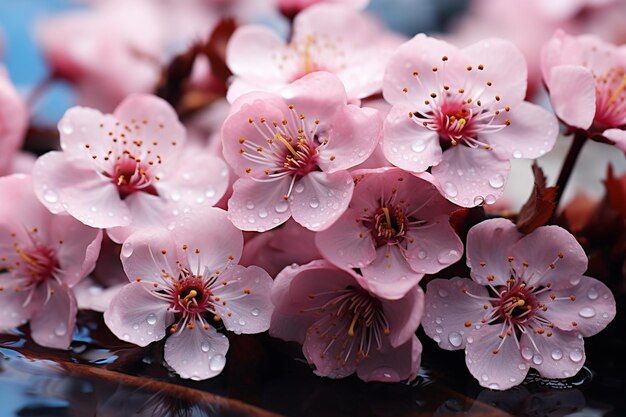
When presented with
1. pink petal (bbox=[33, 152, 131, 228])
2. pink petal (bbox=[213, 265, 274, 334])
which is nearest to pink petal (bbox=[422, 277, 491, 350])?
pink petal (bbox=[213, 265, 274, 334])

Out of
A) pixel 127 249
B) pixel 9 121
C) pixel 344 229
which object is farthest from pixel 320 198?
pixel 9 121

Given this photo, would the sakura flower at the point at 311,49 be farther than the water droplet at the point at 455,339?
Yes

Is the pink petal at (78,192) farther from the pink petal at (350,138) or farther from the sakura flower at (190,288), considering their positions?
the pink petal at (350,138)

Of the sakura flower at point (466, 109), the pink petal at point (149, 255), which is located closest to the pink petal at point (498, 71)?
the sakura flower at point (466, 109)

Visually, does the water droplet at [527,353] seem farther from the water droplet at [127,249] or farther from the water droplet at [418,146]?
the water droplet at [127,249]

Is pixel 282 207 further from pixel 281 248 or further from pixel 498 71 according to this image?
pixel 498 71

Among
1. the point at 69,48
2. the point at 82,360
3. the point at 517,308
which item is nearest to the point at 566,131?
the point at 517,308

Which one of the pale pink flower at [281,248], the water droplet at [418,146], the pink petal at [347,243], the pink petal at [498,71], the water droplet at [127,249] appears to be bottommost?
the pale pink flower at [281,248]

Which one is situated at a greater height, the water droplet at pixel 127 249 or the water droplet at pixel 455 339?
the water droplet at pixel 127 249
